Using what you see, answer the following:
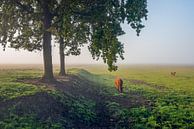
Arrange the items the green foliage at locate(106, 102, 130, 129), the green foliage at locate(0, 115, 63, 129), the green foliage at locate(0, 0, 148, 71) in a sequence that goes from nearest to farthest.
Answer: the green foliage at locate(0, 115, 63, 129) → the green foliage at locate(106, 102, 130, 129) → the green foliage at locate(0, 0, 148, 71)

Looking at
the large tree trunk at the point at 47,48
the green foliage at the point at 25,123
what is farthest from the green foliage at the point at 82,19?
the green foliage at the point at 25,123

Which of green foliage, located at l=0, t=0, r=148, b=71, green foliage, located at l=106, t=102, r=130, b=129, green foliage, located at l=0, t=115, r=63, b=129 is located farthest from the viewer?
green foliage, located at l=0, t=0, r=148, b=71

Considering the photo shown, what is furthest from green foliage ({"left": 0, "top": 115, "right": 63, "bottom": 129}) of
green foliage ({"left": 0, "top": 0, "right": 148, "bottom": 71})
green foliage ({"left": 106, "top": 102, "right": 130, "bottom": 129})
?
green foliage ({"left": 0, "top": 0, "right": 148, "bottom": 71})

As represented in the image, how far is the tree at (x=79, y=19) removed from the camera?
118 ft

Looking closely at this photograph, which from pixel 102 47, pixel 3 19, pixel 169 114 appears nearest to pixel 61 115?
pixel 169 114

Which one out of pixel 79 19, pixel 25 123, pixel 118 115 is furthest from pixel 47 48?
pixel 25 123

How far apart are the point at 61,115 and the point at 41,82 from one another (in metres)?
13.2

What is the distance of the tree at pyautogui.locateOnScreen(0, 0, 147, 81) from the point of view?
35938 mm

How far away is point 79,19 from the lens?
3828 cm

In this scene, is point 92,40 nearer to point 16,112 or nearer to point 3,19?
point 3,19

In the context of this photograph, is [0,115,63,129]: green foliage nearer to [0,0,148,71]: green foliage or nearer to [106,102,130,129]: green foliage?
[106,102,130,129]: green foliage

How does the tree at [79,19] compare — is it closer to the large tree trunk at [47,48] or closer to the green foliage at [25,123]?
the large tree trunk at [47,48]

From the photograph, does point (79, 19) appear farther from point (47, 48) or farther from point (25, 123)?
point (25, 123)

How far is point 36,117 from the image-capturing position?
24.5m
